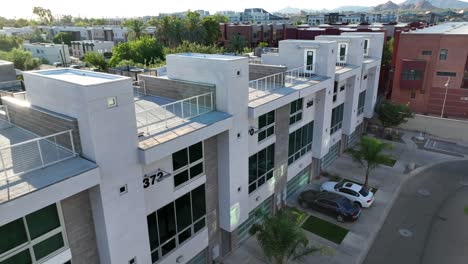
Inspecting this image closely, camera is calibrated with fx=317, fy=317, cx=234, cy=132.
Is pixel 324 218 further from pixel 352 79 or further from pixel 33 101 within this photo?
pixel 33 101

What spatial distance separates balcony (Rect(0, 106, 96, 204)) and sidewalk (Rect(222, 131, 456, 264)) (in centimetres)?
1045

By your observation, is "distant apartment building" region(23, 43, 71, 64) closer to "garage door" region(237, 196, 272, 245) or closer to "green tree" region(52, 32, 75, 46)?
→ "green tree" region(52, 32, 75, 46)

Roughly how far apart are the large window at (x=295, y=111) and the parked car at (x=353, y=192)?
584 centimetres

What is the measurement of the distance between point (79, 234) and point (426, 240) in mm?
18477

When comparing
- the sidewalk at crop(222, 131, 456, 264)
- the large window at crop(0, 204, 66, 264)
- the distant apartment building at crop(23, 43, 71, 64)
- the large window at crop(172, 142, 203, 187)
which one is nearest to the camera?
the large window at crop(0, 204, 66, 264)

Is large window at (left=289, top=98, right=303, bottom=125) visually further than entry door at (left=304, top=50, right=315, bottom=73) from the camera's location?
No

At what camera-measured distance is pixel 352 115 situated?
28.5 meters

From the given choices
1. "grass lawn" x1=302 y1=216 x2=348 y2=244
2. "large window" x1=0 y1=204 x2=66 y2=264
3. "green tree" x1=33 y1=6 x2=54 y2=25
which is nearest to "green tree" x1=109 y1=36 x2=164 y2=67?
"grass lawn" x1=302 y1=216 x2=348 y2=244

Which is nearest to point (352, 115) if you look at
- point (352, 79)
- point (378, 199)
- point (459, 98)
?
point (352, 79)

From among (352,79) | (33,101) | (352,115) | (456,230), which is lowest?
(456,230)

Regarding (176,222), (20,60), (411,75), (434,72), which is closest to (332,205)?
(176,222)

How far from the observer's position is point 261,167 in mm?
17969

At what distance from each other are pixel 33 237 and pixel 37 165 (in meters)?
1.99

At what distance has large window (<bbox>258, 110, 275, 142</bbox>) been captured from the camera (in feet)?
56.1
